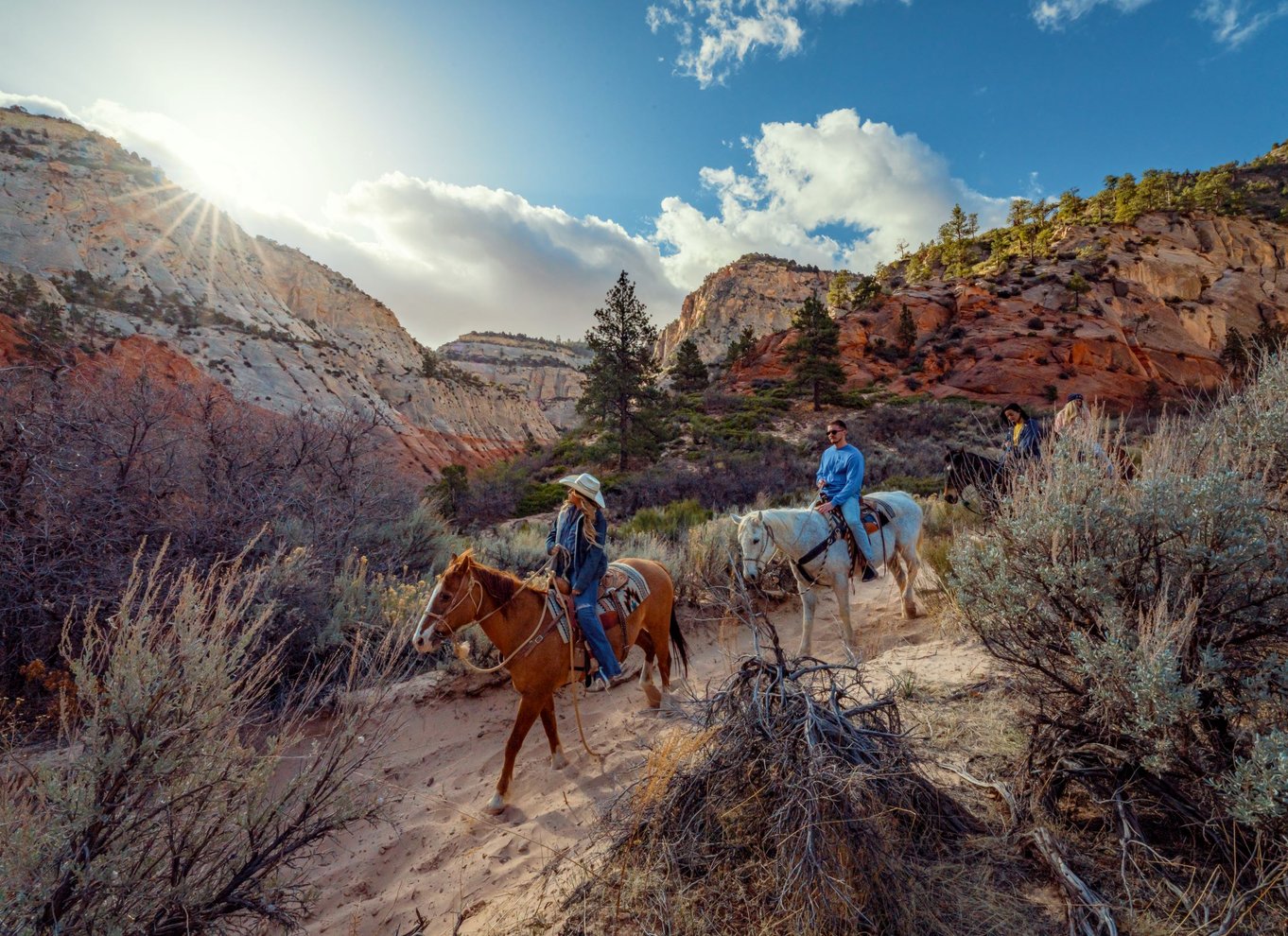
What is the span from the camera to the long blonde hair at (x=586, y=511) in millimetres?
4461

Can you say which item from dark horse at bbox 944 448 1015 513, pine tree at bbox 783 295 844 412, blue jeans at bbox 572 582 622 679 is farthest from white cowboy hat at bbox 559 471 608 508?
pine tree at bbox 783 295 844 412

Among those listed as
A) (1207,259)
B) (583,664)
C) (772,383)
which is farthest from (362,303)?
(1207,259)

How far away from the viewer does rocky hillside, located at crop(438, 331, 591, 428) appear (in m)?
79.3

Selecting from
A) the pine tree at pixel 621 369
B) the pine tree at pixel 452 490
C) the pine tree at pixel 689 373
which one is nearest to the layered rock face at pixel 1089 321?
the pine tree at pixel 689 373

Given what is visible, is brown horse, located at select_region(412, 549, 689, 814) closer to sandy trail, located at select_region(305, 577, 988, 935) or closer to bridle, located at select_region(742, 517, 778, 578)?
sandy trail, located at select_region(305, 577, 988, 935)

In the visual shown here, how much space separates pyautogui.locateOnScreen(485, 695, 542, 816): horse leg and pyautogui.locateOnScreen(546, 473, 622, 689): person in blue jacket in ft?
2.29

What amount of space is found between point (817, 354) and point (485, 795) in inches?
1412

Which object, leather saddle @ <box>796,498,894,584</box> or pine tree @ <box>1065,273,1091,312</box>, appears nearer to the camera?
leather saddle @ <box>796,498,894,584</box>

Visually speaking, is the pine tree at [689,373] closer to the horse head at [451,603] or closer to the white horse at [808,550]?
the white horse at [808,550]

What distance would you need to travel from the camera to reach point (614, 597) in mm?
4805

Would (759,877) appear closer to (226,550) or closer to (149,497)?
(226,550)

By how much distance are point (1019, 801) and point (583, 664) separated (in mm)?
3162

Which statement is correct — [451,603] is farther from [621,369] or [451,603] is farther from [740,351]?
[740,351]

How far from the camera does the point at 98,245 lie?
89.7 ft
